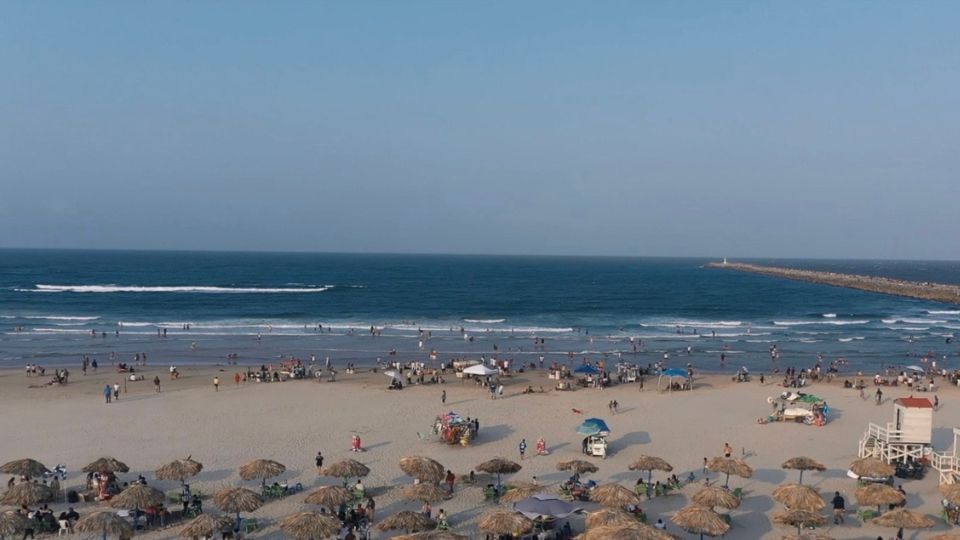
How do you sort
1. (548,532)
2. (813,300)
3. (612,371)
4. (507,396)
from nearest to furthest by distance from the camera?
1. (548,532)
2. (507,396)
3. (612,371)
4. (813,300)

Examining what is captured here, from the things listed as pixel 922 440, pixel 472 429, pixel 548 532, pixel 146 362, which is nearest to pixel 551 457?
pixel 472 429

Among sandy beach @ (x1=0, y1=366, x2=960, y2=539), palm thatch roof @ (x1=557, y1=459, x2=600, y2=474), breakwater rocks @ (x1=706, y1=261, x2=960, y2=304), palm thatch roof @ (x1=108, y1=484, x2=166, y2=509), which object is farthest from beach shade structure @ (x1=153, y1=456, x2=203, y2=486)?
breakwater rocks @ (x1=706, y1=261, x2=960, y2=304)

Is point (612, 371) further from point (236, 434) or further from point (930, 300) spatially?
point (930, 300)

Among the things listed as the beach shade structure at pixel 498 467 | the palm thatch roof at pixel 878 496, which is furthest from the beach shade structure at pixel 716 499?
the beach shade structure at pixel 498 467

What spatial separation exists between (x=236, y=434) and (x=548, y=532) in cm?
1205

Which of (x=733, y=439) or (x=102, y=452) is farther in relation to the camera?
(x=733, y=439)

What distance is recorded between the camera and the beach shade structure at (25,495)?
14.6 metres

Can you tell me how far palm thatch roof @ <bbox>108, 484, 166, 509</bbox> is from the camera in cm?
1452

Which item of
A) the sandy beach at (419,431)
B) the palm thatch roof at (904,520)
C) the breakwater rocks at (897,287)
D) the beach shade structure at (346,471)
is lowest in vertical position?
the sandy beach at (419,431)

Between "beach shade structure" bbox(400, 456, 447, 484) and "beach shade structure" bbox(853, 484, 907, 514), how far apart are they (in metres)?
9.47

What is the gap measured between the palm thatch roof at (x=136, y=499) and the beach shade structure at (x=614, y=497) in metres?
9.42

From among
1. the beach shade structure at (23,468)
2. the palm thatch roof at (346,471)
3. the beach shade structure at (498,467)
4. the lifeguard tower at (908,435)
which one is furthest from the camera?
the lifeguard tower at (908,435)

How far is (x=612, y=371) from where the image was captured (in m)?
36.4

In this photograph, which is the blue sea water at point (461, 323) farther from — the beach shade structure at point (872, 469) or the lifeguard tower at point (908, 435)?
the beach shade structure at point (872, 469)
